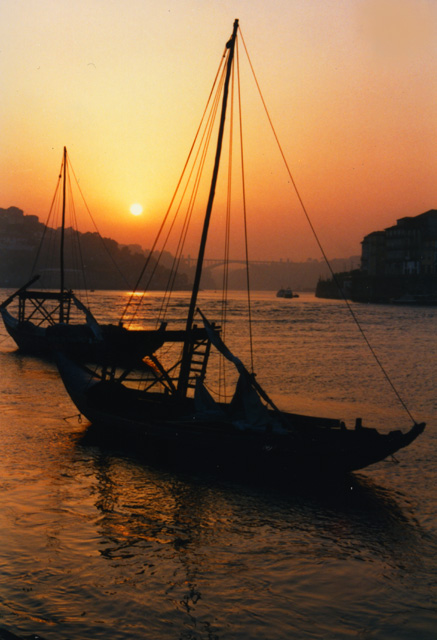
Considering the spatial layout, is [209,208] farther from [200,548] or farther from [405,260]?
[405,260]

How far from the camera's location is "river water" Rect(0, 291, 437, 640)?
31.0ft

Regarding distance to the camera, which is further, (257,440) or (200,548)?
(257,440)

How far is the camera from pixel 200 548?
1219cm

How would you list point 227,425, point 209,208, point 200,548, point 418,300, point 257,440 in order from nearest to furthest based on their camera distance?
1. point 200,548
2. point 257,440
3. point 227,425
4. point 209,208
5. point 418,300

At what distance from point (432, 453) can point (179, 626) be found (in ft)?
43.4

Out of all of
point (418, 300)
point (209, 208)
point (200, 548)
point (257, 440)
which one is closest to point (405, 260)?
point (418, 300)

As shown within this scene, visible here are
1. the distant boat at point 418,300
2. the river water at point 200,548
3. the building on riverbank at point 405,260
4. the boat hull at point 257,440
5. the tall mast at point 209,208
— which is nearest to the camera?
the river water at point 200,548

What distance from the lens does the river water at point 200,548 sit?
31.0ft

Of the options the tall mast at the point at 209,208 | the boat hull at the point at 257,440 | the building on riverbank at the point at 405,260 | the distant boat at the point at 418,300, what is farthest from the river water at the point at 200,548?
the building on riverbank at the point at 405,260

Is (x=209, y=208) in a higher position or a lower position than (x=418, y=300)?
higher

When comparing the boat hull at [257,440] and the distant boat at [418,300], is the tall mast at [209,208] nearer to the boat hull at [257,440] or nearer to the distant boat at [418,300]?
the boat hull at [257,440]

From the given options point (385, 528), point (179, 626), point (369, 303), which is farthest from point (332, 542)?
point (369, 303)

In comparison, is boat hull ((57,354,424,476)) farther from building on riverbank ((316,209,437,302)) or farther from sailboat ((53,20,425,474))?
building on riverbank ((316,209,437,302))

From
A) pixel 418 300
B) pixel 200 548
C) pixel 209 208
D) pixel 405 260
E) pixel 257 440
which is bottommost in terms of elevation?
pixel 200 548
